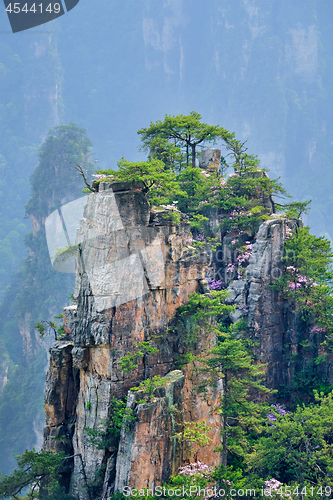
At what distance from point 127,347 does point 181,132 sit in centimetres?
1178

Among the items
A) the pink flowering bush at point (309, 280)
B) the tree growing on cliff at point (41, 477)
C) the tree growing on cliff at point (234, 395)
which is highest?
the pink flowering bush at point (309, 280)

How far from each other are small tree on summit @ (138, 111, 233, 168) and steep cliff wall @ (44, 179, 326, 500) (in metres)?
7.15

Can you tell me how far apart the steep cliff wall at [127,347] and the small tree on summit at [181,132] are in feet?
23.5

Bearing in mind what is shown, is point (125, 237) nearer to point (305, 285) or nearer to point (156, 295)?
point (156, 295)

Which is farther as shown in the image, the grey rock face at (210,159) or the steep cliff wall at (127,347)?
the grey rock face at (210,159)

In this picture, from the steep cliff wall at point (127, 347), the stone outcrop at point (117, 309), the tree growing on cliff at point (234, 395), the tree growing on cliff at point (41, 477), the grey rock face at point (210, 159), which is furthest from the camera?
the grey rock face at point (210, 159)

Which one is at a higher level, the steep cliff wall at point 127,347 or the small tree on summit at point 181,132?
the small tree on summit at point 181,132

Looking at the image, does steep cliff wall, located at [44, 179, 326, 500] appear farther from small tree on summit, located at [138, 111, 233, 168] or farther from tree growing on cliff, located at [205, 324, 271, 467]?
small tree on summit, located at [138, 111, 233, 168]

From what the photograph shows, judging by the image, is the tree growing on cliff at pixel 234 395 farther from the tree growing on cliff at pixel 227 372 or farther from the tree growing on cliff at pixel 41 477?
the tree growing on cliff at pixel 41 477

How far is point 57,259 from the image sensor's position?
24.7m

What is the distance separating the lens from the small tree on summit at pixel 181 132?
2219 cm

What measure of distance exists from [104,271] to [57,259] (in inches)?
418

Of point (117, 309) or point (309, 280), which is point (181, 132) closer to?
point (309, 280)

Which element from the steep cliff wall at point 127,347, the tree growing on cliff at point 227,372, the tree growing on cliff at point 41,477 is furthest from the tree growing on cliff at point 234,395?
the tree growing on cliff at point 41,477
